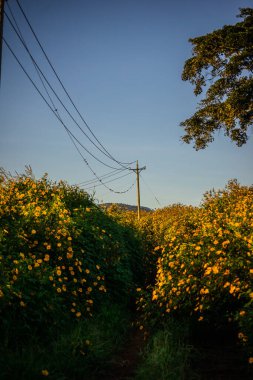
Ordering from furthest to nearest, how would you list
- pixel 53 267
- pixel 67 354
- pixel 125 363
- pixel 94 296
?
1. pixel 94 296
2. pixel 53 267
3. pixel 125 363
4. pixel 67 354

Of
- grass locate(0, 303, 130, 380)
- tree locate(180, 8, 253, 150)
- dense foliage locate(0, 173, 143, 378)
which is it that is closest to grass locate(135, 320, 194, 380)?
grass locate(0, 303, 130, 380)

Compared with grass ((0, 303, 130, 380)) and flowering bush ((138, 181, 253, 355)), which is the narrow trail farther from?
flowering bush ((138, 181, 253, 355))

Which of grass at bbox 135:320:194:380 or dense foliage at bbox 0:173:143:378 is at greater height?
dense foliage at bbox 0:173:143:378

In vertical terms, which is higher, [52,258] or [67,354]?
[52,258]

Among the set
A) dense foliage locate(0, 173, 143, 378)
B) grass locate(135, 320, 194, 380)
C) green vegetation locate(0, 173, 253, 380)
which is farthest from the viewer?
dense foliage locate(0, 173, 143, 378)

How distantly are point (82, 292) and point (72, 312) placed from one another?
30.6 inches

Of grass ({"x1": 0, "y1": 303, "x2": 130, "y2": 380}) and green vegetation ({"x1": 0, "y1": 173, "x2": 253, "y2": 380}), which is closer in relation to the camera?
grass ({"x1": 0, "y1": 303, "x2": 130, "y2": 380})

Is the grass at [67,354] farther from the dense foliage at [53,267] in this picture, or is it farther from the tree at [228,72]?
the tree at [228,72]

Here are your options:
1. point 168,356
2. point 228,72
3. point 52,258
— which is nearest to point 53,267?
point 52,258

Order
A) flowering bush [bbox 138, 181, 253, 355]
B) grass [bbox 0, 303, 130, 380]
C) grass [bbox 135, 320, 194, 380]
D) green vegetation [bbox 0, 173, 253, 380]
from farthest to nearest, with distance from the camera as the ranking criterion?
1. flowering bush [bbox 138, 181, 253, 355]
2. green vegetation [bbox 0, 173, 253, 380]
3. grass [bbox 135, 320, 194, 380]
4. grass [bbox 0, 303, 130, 380]

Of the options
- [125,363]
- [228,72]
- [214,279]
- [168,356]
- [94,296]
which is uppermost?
[228,72]

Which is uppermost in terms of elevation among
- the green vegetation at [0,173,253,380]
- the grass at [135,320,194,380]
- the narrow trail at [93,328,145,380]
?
the green vegetation at [0,173,253,380]

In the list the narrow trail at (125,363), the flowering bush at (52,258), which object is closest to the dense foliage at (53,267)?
the flowering bush at (52,258)

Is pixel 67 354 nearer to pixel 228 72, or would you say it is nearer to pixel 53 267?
pixel 53 267
